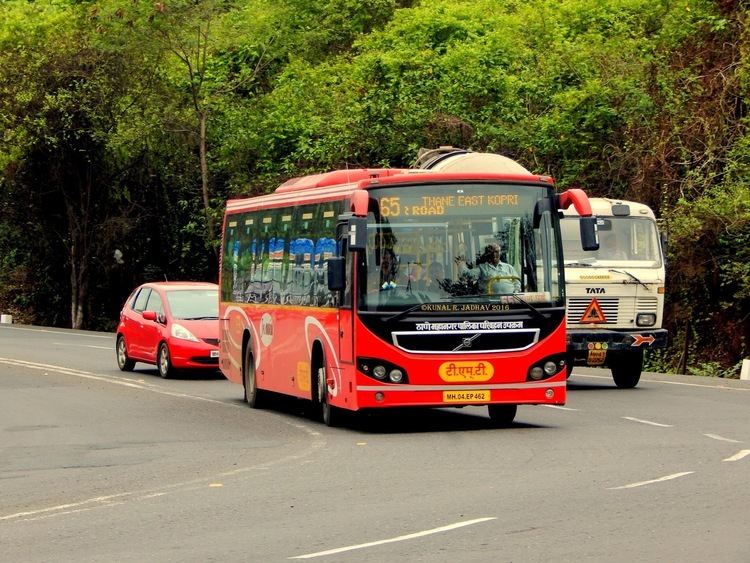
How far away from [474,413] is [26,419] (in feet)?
18.5

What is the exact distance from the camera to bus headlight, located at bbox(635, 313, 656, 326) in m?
24.1

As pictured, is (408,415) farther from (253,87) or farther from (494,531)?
(253,87)

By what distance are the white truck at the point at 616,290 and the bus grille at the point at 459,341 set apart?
6539mm

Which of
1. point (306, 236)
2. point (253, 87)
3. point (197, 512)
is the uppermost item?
point (253, 87)

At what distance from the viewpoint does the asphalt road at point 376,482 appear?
964cm

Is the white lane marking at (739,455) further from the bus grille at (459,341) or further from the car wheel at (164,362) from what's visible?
the car wheel at (164,362)

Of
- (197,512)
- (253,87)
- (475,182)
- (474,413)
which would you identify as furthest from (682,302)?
(197,512)

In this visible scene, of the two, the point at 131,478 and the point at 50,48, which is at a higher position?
the point at 50,48

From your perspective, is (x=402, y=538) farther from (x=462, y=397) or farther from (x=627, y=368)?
(x=627, y=368)

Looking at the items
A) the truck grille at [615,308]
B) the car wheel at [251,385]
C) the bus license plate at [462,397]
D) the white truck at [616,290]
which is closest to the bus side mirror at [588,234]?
the bus license plate at [462,397]

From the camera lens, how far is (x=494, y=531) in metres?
10.1

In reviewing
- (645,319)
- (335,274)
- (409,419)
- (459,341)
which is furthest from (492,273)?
(645,319)

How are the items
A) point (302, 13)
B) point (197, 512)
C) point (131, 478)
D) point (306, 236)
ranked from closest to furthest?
1. point (197, 512)
2. point (131, 478)
3. point (306, 236)
4. point (302, 13)

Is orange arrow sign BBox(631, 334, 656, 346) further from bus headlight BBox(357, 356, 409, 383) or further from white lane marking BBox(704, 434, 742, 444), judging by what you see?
bus headlight BBox(357, 356, 409, 383)
